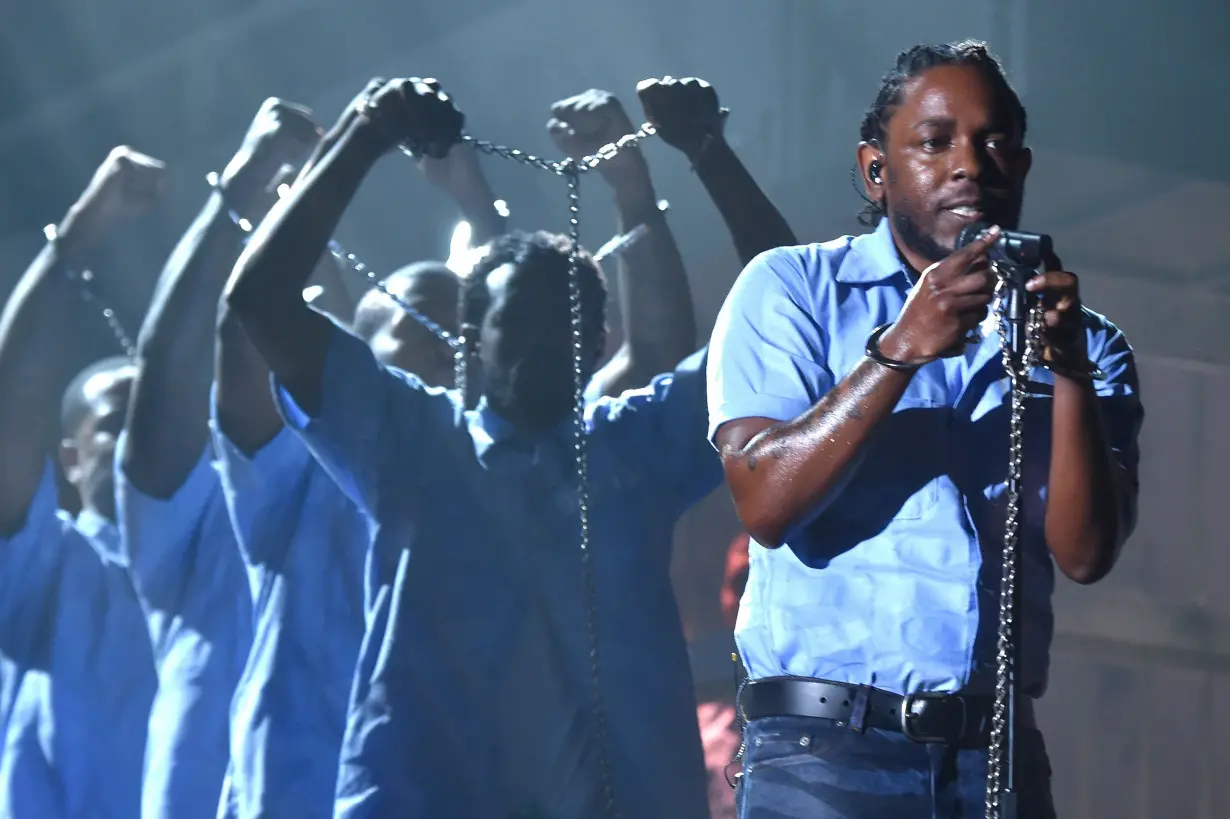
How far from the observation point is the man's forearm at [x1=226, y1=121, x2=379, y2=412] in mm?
2301

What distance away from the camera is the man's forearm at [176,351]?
283 cm

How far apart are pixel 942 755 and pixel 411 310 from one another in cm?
196

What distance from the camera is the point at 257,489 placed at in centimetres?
263

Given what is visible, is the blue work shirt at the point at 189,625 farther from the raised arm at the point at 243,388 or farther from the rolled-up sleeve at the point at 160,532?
the raised arm at the point at 243,388

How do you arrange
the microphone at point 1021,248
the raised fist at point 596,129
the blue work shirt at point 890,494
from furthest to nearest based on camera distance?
the raised fist at point 596,129 < the blue work shirt at point 890,494 < the microphone at point 1021,248

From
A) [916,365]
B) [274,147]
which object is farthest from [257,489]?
[916,365]

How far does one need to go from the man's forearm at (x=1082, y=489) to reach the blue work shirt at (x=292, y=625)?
1.58 metres

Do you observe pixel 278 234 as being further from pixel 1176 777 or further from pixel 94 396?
pixel 1176 777

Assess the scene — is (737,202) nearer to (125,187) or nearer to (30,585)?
(125,187)

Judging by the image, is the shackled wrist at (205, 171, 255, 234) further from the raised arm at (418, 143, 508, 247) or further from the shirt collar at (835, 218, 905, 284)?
the shirt collar at (835, 218, 905, 284)

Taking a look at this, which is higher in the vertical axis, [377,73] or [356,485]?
[377,73]

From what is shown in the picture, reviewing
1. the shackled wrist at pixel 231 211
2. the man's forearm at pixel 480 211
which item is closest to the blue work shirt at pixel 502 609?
the shackled wrist at pixel 231 211

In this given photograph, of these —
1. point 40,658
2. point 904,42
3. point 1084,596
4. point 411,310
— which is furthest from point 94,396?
point 1084,596

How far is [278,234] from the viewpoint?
2324 millimetres
